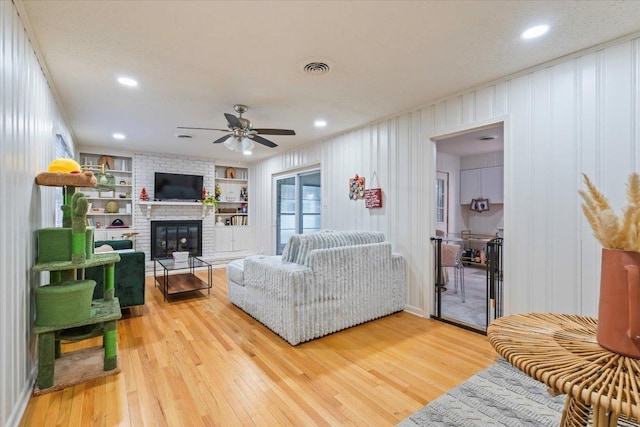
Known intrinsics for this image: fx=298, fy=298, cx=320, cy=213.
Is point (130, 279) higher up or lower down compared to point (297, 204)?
lower down

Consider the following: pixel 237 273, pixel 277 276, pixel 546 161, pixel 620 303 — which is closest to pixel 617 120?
pixel 546 161

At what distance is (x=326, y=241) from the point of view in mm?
3125

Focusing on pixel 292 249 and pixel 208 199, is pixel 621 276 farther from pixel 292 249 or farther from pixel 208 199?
pixel 208 199

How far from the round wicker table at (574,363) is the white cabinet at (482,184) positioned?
5649 mm

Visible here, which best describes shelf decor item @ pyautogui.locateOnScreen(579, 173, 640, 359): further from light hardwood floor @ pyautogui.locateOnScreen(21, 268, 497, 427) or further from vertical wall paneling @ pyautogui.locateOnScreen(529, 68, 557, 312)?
vertical wall paneling @ pyautogui.locateOnScreen(529, 68, 557, 312)

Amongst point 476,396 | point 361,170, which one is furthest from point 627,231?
point 361,170

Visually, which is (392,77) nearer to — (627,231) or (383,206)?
(383,206)

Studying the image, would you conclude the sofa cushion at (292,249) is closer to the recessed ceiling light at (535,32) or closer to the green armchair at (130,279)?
the green armchair at (130,279)

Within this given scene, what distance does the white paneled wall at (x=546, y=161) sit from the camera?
7.35ft

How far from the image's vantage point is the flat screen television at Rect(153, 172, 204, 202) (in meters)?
6.20

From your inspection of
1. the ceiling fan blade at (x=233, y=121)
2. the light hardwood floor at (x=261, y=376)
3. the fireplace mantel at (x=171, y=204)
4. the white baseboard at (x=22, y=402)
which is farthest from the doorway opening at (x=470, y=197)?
the fireplace mantel at (x=171, y=204)

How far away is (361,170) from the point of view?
4.32 meters

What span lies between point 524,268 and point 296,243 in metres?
2.14

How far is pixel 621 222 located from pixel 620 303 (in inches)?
9.6
